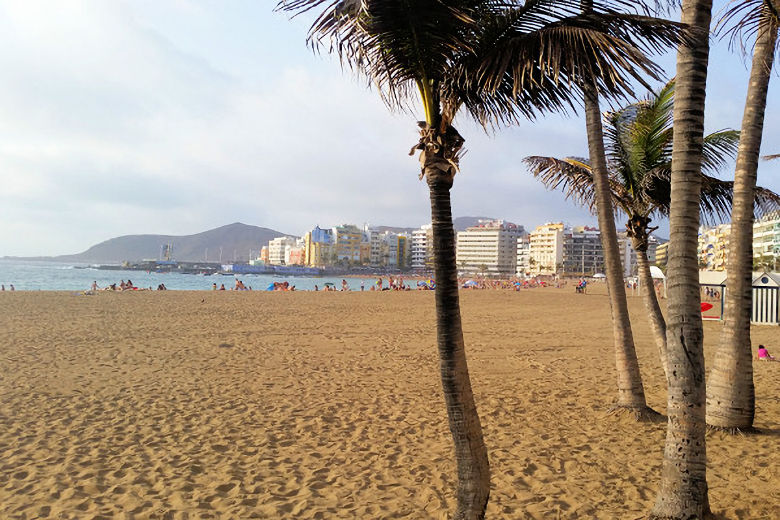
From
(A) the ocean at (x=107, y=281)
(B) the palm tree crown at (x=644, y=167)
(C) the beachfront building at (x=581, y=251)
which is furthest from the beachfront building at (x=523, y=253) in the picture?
(B) the palm tree crown at (x=644, y=167)

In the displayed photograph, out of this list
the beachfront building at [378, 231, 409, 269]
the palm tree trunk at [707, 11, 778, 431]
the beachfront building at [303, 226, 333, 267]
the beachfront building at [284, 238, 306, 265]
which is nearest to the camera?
the palm tree trunk at [707, 11, 778, 431]

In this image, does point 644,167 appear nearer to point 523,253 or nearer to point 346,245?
point 523,253

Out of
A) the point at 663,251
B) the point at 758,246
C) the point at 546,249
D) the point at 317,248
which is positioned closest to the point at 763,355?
the point at 663,251

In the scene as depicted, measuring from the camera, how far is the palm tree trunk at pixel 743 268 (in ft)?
15.8

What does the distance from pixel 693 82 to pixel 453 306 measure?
2036 millimetres

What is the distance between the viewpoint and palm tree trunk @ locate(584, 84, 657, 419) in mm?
5301

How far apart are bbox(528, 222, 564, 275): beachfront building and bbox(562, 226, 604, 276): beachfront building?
5.31m

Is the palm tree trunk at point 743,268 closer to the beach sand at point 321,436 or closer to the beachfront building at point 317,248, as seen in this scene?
the beach sand at point 321,436

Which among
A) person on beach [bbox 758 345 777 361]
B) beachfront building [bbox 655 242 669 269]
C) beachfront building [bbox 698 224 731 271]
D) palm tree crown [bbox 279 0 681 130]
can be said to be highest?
beachfront building [bbox 698 224 731 271]

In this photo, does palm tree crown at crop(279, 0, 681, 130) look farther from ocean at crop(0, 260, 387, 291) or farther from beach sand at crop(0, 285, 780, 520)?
ocean at crop(0, 260, 387, 291)

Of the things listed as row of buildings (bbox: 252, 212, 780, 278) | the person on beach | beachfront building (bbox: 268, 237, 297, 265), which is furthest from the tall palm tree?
beachfront building (bbox: 268, 237, 297, 265)

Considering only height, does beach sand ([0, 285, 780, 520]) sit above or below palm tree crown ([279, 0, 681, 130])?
below

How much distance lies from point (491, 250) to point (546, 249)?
22.3 meters

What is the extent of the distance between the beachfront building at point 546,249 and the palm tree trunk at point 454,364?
120 m
